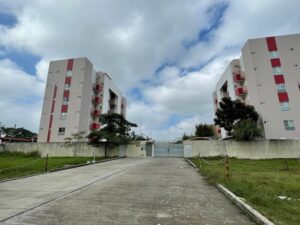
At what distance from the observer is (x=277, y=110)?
28.5 m

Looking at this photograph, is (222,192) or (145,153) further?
(145,153)

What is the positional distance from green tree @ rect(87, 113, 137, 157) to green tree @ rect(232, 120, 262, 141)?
15.6 m

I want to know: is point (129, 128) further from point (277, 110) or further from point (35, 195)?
point (35, 195)

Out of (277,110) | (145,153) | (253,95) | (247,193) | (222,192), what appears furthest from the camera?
(145,153)

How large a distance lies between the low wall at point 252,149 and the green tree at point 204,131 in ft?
63.1

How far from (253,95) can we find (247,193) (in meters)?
28.3

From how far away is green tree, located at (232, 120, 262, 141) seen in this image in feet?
84.0

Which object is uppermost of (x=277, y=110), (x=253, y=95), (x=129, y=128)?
(x=253, y=95)

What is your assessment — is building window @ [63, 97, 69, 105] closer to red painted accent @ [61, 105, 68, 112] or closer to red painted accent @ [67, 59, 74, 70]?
red painted accent @ [61, 105, 68, 112]

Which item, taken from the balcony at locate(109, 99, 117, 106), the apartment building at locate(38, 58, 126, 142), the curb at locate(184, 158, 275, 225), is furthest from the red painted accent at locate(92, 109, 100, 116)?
the curb at locate(184, 158, 275, 225)

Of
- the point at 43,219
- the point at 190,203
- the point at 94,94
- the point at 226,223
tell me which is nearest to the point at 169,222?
the point at 226,223

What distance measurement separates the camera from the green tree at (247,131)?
25609 millimetres

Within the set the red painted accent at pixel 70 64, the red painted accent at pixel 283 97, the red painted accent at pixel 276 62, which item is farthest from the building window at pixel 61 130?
the red painted accent at pixel 276 62

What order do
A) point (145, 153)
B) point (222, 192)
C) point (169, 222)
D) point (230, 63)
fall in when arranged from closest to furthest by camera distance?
point (169, 222), point (222, 192), point (145, 153), point (230, 63)
